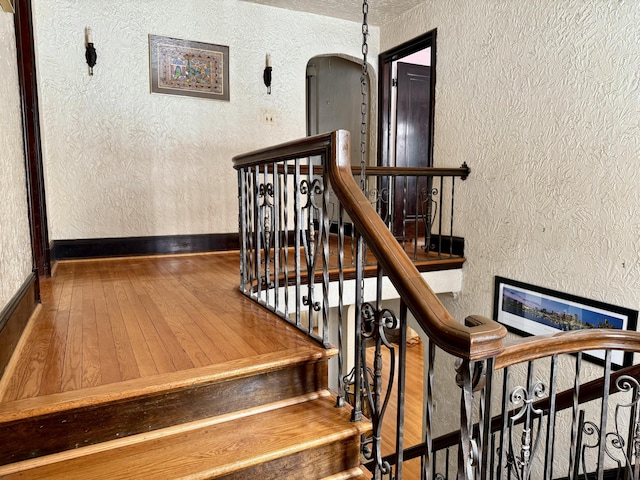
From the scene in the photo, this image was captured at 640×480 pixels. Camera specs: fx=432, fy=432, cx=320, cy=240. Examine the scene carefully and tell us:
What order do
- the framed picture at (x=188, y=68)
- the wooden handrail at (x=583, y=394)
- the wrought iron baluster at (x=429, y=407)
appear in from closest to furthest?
the wrought iron baluster at (x=429, y=407)
the wooden handrail at (x=583, y=394)
the framed picture at (x=188, y=68)

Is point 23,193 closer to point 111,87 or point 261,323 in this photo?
point 261,323

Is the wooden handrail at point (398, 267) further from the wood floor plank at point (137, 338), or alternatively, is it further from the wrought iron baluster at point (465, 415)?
the wood floor plank at point (137, 338)

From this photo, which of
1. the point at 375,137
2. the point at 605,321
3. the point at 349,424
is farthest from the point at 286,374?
the point at 375,137

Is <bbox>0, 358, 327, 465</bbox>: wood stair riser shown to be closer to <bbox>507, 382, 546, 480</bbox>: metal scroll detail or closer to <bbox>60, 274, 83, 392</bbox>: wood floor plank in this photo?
<bbox>60, 274, 83, 392</bbox>: wood floor plank

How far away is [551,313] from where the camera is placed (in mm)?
3201

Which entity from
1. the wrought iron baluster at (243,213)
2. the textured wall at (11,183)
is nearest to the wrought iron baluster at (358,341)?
the wrought iron baluster at (243,213)

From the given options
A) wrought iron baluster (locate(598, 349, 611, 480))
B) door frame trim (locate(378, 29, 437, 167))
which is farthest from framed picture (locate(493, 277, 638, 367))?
door frame trim (locate(378, 29, 437, 167))

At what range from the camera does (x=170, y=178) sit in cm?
409

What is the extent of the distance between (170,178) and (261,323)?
2.44 meters

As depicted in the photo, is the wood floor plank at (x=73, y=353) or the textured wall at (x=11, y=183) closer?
the wood floor plank at (x=73, y=353)

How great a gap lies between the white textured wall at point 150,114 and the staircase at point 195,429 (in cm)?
274

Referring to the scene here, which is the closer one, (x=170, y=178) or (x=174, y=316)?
(x=174, y=316)

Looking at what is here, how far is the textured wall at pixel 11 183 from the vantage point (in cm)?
183

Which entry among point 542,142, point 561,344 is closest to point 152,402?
point 561,344
